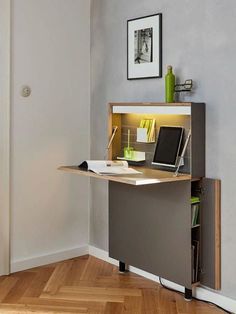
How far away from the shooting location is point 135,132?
11.2 feet

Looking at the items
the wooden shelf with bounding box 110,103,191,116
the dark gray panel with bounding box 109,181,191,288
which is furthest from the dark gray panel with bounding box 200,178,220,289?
the wooden shelf with bounding box 110,103,191,116

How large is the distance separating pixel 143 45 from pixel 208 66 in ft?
2.04

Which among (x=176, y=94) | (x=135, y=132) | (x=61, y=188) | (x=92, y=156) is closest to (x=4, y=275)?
(x=61, y=188)

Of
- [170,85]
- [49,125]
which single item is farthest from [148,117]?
[49,125]

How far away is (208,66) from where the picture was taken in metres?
2.91

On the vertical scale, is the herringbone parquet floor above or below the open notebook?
below

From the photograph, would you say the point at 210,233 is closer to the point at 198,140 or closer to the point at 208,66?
the point at 198,140

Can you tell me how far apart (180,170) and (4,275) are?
157 centimetres

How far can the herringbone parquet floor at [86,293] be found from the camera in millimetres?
2928

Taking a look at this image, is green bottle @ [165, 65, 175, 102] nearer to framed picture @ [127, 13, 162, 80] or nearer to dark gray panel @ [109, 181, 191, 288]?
framed picture @ [127, 13, 162, 80]

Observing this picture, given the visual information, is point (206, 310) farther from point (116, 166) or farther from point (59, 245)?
point (59, 245)

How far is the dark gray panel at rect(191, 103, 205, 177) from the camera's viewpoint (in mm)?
2885

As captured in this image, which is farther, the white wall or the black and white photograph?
the white wall

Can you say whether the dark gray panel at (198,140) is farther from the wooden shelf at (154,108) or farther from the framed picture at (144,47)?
the framed picture at (144,47)
